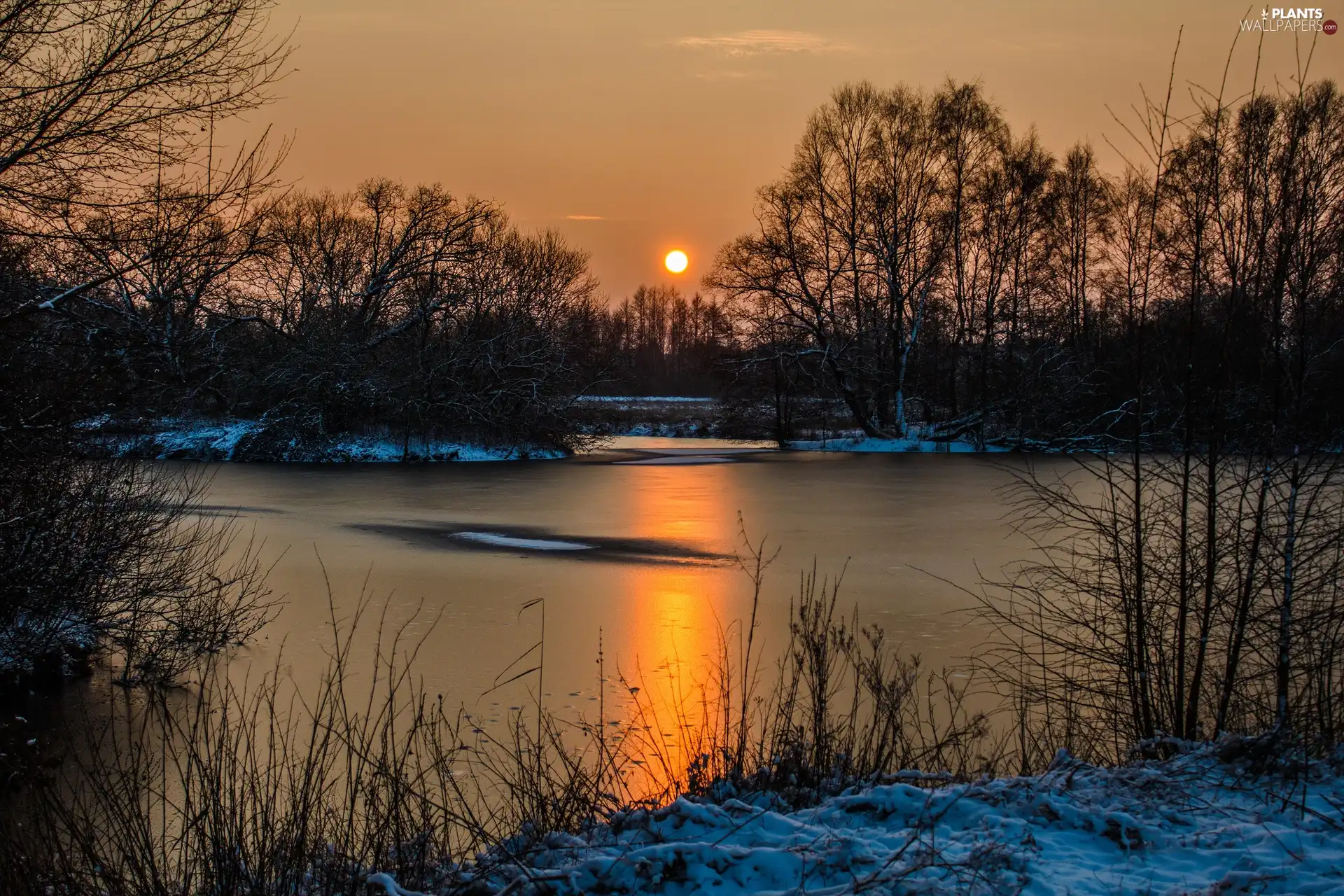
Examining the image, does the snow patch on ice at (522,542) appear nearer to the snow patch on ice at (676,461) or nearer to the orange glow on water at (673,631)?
the orange glow on water at (673,631)

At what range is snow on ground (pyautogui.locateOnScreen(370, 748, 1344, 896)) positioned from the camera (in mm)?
2906

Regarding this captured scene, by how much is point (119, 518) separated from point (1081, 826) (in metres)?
6.74

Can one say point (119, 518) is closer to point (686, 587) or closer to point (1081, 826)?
point (686, 587)

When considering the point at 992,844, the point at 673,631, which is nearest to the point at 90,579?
the point at 673,631

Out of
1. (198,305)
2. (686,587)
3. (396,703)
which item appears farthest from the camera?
(686,587)

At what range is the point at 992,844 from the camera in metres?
3.14

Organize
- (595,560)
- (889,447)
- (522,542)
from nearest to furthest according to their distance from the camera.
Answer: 1. (595,560)
2. (522,542)
3. (889,447)

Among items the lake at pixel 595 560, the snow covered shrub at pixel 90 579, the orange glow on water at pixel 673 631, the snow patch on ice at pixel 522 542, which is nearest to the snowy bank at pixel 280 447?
the lake at pixel 595 560

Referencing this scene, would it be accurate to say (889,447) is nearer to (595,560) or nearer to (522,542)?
(522,542)

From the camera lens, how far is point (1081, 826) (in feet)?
11.0

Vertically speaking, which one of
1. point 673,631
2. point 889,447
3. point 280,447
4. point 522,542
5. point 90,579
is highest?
point 889,447

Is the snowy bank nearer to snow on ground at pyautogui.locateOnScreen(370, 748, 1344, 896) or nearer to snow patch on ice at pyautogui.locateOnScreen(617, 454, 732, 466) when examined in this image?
snow patch on ice at pyautogui.locateOnScreen(617, 454, 732, 466)

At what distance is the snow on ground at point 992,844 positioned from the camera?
9.53ft

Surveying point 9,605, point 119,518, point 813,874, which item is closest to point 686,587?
point 119,518
